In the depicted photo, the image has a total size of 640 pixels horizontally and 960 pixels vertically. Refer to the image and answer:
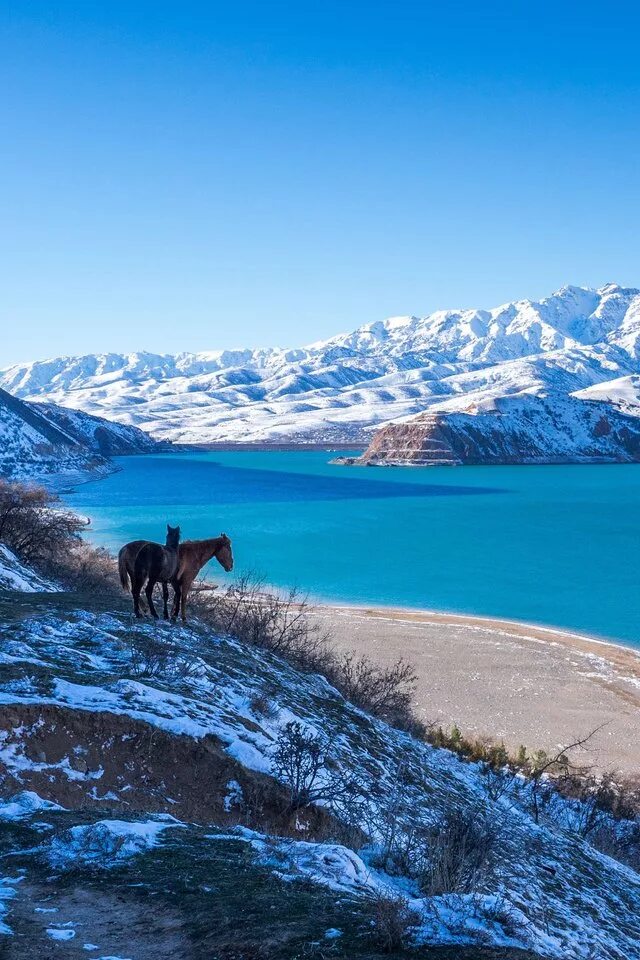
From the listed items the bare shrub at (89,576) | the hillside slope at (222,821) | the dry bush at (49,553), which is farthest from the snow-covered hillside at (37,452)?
the hillside slope at (222,821)

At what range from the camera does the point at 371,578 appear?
199 ft

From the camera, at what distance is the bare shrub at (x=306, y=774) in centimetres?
923

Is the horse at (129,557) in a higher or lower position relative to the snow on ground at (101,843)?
higher

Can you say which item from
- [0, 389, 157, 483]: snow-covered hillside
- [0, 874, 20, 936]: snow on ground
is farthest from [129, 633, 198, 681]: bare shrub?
[0, 389, 157, 483]: snow-covered hillside

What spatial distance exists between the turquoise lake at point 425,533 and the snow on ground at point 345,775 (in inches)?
1287

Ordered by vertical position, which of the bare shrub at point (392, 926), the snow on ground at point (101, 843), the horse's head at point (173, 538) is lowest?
the snow on ground at point (101, 843)

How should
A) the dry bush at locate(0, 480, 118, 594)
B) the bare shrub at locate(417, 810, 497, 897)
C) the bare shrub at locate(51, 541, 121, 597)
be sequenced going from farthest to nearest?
1. the dry bush at locate(0, 480, 118, 594)
2. the bare shrub at locate(51, 541, 121, 597)
3. the bare shrub at locate(417, 810, 497, 897)

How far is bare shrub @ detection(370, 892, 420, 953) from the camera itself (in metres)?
4.64

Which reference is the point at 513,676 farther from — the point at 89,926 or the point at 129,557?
the point at 89,926

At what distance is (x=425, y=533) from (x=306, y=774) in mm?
79350

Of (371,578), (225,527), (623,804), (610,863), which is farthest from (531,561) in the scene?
(610,863)

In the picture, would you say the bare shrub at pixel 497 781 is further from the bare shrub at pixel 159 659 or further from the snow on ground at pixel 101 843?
the snow on ground at pixel 101 843

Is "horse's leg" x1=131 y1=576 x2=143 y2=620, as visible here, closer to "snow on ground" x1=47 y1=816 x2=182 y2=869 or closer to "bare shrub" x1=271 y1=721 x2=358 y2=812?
"bare shrub" x1=271 y1=721 x2=358 y2=812

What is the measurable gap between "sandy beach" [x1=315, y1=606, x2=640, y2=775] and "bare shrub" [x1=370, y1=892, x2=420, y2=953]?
2065 cm
